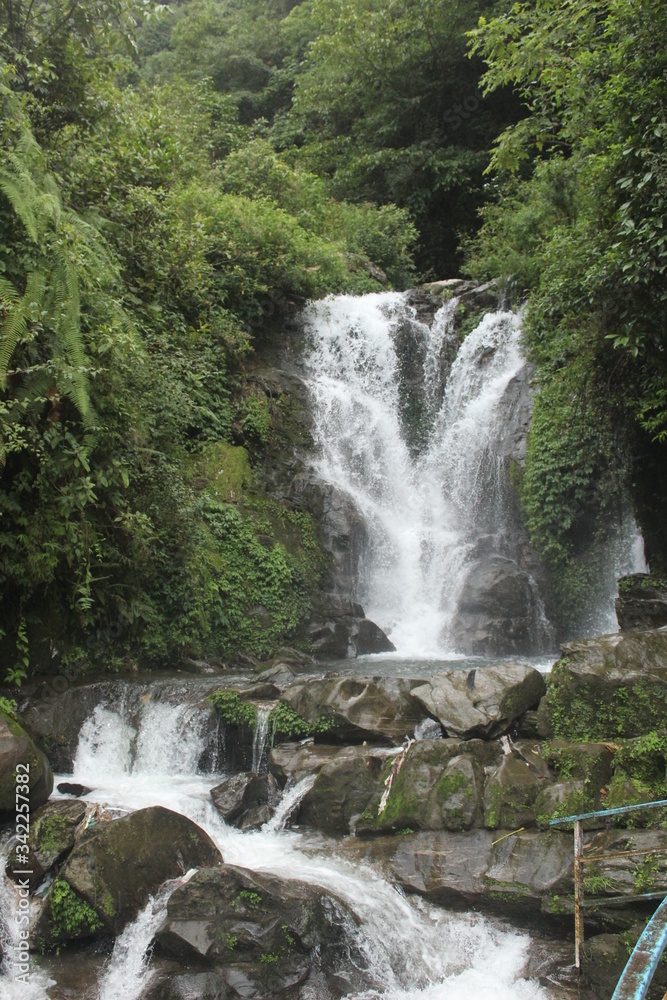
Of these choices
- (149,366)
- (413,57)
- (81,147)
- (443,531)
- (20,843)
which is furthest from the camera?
(413,57)

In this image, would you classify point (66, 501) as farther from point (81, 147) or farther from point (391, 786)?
point (81, 147)

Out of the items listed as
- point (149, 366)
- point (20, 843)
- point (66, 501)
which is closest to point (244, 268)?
point (149, 366)

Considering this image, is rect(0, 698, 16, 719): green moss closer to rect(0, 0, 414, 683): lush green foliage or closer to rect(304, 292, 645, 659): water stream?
rect(0, 0, 414, 683): lush green foliage

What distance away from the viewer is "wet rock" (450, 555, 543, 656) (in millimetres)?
11242

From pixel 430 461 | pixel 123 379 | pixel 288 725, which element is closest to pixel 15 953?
pixel 288 725

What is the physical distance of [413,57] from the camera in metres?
21.3

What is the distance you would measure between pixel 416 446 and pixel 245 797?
943cm

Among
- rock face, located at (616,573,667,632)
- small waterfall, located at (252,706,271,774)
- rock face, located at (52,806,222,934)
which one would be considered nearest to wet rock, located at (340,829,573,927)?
rock face, located at (52,806,222,934)

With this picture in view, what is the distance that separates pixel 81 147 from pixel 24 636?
7157mm

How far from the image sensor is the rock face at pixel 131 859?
5.27 meters

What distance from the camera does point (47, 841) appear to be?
5652 millimetres

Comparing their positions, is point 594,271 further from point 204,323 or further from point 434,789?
point 204,323

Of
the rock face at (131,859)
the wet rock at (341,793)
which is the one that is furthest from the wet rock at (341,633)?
the rock face at (131,859)

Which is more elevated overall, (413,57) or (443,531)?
(413,57)
